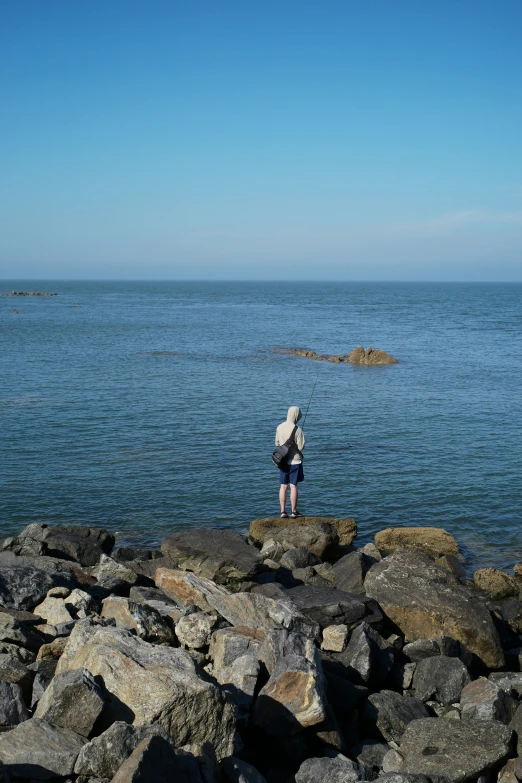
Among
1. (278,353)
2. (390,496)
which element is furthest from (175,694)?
(278,353)

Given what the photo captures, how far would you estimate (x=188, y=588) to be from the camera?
13180 millimetres

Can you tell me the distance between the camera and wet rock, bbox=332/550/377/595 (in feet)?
51.0

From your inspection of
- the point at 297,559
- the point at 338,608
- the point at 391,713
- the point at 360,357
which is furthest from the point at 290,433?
the point at 360,357

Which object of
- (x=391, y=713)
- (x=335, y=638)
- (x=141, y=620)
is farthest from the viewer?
(x=335, y=638)

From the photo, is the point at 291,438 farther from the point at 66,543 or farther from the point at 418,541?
the point at 66,543

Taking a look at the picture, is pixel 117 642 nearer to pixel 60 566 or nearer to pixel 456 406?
pixel 60 566

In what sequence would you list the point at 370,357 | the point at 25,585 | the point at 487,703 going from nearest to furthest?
the point at 487,703 < the point at 25,585 < the point at 370,357

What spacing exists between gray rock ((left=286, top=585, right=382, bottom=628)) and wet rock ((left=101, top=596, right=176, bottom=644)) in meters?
2.93

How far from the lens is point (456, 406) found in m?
40.4

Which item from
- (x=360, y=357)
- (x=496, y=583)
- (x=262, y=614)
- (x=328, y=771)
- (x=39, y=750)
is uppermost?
(x=39, y=750)

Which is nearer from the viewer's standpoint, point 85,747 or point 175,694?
point 85,747

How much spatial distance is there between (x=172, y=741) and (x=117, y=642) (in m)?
1.59

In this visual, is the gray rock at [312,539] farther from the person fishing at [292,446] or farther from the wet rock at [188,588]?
the wet rock at [188,588]

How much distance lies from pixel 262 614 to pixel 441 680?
9.59ft
